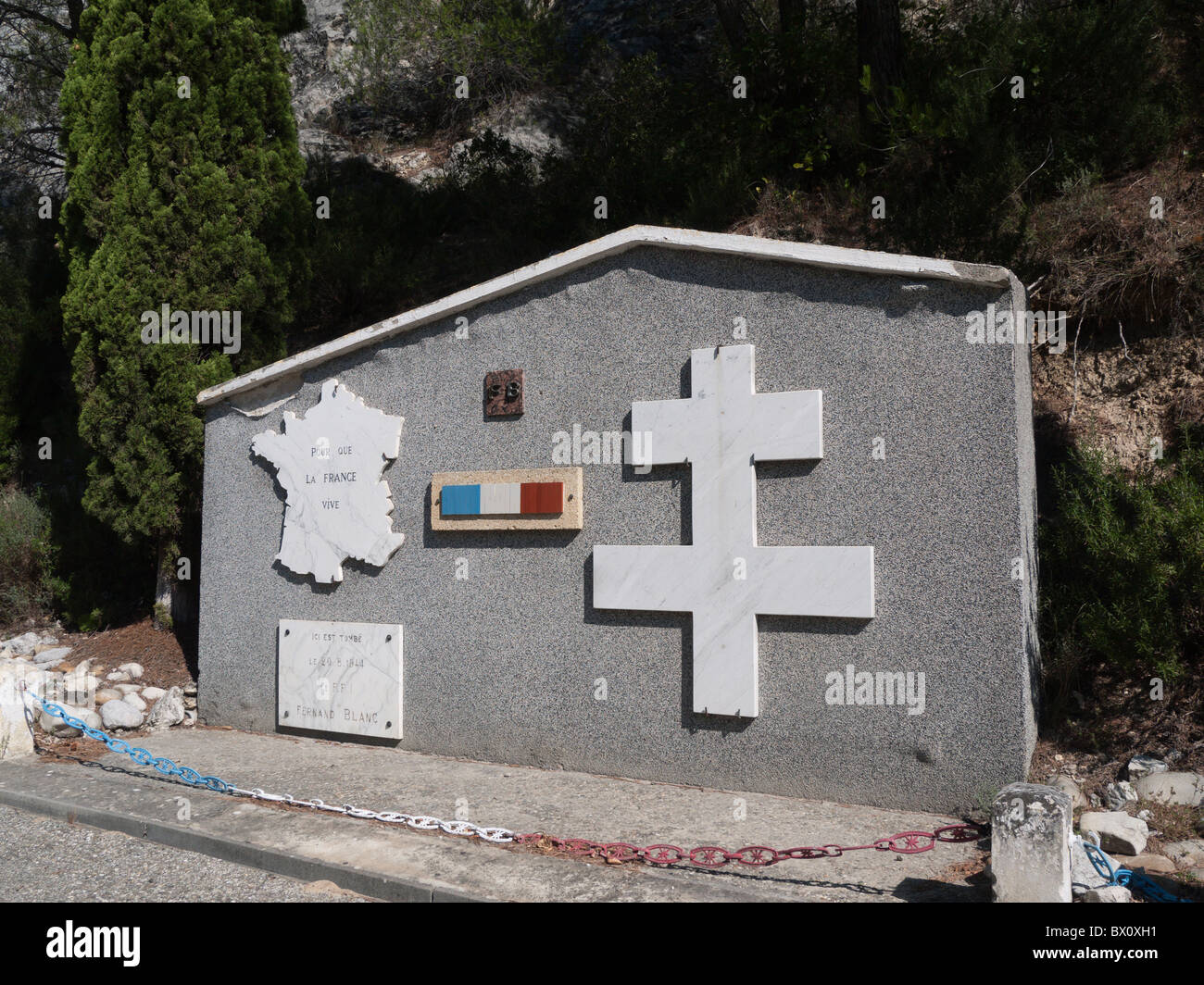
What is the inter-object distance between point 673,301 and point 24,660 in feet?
23.8

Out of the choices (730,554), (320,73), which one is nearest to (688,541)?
(730,554)

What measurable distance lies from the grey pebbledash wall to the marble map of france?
0.37ft

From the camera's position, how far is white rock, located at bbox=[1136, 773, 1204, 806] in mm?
4766

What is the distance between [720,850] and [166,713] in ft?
17.0

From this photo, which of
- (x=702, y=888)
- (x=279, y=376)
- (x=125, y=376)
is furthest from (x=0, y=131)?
(x=702, y=888)

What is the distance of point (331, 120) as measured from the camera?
1752 centimetres

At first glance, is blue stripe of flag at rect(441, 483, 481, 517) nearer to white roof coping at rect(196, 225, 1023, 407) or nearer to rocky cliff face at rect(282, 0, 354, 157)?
white roof coping at rect(196, 225, 1023, 407)

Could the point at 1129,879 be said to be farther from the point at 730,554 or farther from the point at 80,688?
the point at 80,688

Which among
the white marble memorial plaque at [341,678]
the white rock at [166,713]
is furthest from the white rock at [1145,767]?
the white rock at [166,713]

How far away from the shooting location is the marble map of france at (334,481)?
676 centimetres

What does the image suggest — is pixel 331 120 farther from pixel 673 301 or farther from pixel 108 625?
pixel 673 301

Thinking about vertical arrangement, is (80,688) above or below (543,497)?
below

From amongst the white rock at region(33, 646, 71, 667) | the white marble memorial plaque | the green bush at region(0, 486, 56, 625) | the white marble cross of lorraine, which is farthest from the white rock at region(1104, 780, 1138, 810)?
the green bush at region(0, 486, 56, 625)

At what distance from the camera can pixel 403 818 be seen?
4.93 metres
